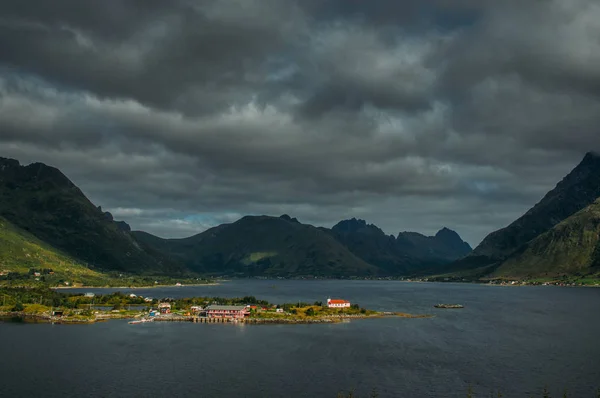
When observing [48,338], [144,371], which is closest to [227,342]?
[144,371]

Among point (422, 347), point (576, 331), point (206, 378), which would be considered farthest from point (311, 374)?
point (576, 331)

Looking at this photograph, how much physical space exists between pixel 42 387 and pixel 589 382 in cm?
10833

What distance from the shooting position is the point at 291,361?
12712 cm

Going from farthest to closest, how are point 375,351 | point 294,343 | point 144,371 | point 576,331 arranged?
point 576,331 → point 294,343 → point 375,351 → point 144,371

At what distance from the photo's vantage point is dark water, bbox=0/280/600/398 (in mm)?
103125

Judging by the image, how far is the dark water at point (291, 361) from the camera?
103m

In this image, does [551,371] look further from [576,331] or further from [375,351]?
[576,331]

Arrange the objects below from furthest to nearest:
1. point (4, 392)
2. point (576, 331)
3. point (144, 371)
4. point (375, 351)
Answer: point (576, 331) → point (375, 351) → point (144, 371) → point (4, 392)

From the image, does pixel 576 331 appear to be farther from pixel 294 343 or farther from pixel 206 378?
pixel 206 378

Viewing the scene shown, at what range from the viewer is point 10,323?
18538 centimetres

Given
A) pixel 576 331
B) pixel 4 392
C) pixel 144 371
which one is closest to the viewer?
pixel 4 392

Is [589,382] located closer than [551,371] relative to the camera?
Yes

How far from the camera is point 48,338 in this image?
6137 inches

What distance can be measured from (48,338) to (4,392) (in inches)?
2444
